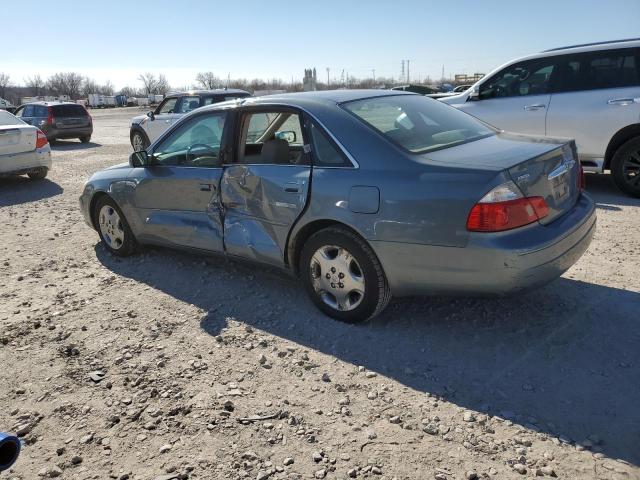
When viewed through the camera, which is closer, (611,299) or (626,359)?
(626,359)

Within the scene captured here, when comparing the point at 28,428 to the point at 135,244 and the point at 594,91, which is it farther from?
the point at 594,91

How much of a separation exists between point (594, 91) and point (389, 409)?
20.0ft

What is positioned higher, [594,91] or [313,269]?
[594,91]

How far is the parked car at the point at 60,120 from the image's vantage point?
1856 centimetres

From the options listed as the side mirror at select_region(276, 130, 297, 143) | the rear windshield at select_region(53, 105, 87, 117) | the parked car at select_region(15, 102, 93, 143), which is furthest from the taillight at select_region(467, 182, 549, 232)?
the rear windshield at select_region(53, 105, 87, 117)

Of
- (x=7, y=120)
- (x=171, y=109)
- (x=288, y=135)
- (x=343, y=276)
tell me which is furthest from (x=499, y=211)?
(x=171, y=109)

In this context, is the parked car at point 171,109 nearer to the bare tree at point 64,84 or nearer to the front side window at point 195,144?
the front side window at point 195,144

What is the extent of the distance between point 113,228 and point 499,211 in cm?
411

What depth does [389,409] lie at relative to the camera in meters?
2.91

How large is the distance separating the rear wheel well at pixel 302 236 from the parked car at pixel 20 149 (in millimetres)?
8308

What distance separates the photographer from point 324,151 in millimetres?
3773

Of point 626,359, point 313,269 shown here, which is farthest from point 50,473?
point 626,359

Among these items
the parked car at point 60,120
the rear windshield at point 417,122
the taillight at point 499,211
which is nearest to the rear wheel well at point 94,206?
the rear windshield at point 417,122

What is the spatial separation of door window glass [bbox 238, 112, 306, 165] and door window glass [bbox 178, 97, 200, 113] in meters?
8.84
